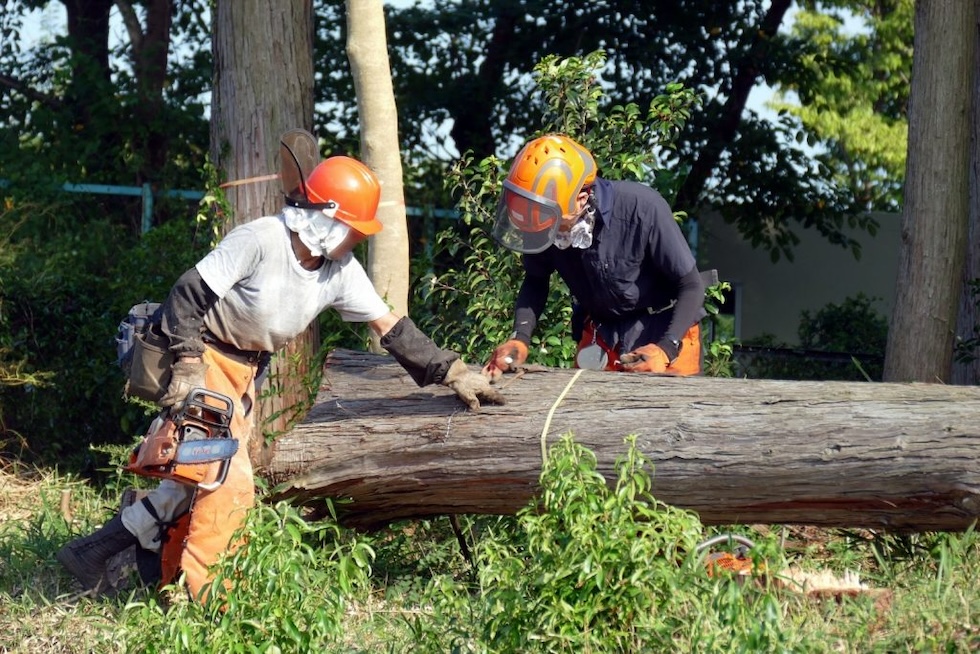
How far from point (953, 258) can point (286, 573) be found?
5164 millimetres

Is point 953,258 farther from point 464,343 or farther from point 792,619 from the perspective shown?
point 792,619

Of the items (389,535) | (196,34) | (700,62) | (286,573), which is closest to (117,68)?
(196,34)

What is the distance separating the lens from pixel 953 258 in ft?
23.5

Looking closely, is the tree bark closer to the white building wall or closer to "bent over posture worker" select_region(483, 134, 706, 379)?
"bent over posture worker" select_region(483, 134, 706, 379)

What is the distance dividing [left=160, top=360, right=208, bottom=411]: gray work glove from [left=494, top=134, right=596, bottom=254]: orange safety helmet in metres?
1.60

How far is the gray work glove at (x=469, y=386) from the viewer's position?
4.98 meters

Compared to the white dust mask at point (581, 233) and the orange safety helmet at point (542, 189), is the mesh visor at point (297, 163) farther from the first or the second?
the white dust mask at point (581, 233)

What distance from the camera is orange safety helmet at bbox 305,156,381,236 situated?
4852 millimetres

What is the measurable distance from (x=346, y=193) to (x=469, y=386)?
97 cm

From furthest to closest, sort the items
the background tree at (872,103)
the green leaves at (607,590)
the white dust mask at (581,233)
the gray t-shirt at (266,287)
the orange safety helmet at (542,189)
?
1. the background tree at (872,103)
2. the white dust mask at (581,233)
3. the orange safety helmet at (542,189)
4. the gray t-shirt at (266,287)
5. the green leaves at (607,590)

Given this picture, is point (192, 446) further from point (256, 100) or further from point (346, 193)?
point (256, 100)

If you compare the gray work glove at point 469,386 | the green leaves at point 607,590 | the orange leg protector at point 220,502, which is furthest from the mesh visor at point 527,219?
the green leaves at point 607,590

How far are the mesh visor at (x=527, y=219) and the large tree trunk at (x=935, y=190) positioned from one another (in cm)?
298

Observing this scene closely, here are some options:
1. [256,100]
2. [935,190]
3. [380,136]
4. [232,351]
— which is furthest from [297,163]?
[935,190]
